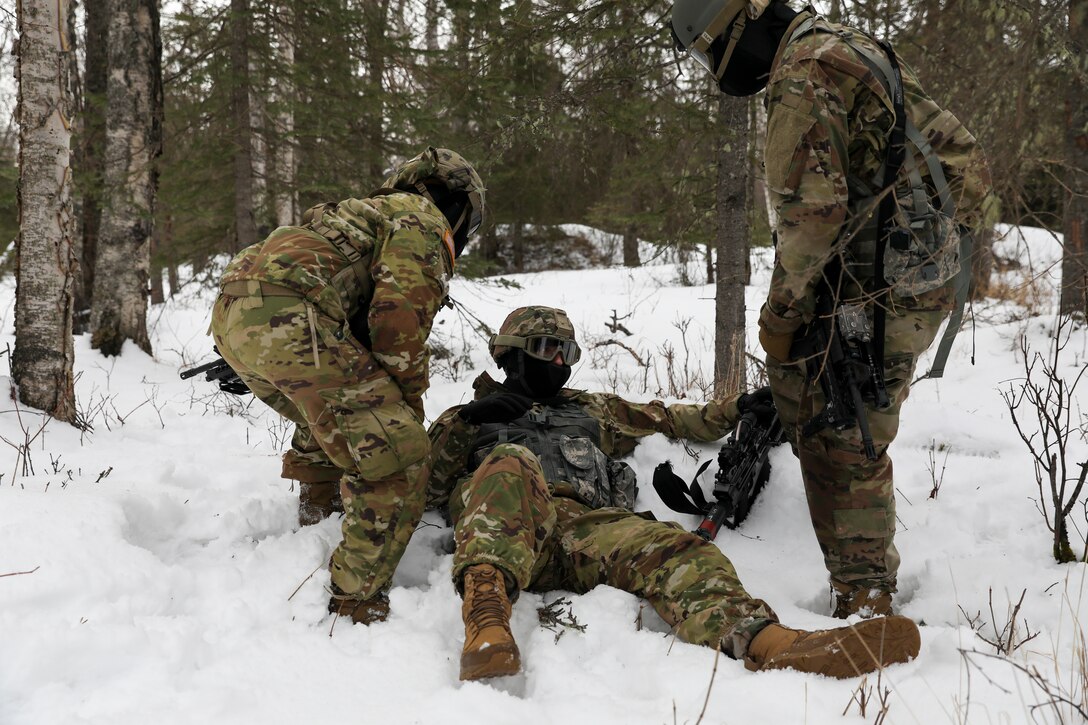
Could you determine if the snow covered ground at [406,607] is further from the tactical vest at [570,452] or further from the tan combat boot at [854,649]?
the tactical vest at [570,452]

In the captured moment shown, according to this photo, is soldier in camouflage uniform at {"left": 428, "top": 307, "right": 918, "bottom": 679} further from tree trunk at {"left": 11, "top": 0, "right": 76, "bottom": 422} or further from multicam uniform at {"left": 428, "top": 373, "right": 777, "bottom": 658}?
tree trunk at {"left": 11, "top": 0, "right": 76, "bottom": 422}

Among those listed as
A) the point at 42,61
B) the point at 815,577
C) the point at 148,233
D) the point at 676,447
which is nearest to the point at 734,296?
the point at 676,447

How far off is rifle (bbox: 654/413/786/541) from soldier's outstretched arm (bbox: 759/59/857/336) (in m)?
1.12

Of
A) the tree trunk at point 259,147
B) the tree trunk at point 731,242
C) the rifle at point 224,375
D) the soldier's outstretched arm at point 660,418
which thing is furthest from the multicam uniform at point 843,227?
the tree trunk at point 259,147

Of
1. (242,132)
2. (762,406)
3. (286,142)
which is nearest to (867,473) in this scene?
(762,406)

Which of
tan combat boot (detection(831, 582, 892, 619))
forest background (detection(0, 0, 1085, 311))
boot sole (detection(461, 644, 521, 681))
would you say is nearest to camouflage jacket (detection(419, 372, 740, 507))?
tan combat boot (detection(831, 582, 892, 619))

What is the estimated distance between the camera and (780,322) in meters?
2.51

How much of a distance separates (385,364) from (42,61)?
117 inches

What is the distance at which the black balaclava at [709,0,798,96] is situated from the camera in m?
2.46

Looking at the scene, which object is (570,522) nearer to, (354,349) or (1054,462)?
(354,349)

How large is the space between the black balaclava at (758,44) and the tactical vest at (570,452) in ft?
5.62

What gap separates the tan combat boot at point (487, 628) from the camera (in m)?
1.95

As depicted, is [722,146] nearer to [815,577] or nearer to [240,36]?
[815,577]

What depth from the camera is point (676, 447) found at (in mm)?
3844
